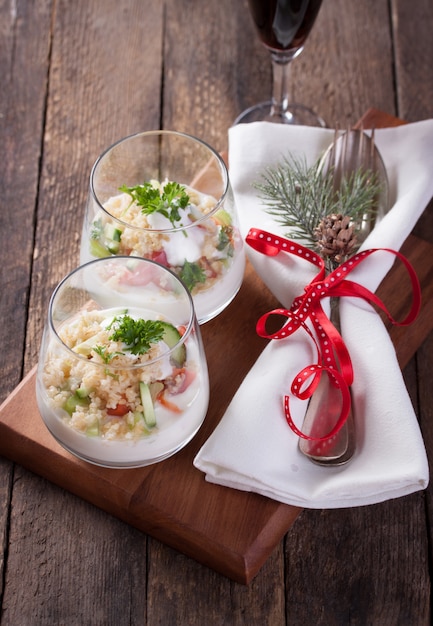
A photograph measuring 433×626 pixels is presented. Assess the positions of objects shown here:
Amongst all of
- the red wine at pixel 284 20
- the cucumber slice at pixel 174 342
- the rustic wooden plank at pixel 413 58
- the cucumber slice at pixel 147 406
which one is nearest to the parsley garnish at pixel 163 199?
the cucumber slice at pixel 174 342

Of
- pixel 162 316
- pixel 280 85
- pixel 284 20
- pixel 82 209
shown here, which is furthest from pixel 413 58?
pixel 162 316

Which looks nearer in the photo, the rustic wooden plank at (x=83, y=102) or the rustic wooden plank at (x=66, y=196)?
the rustic wooden plank at (x=66, y=196)

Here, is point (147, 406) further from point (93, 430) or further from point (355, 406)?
point (355, 406)

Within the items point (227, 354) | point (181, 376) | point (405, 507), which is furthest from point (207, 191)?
point (405, 507)

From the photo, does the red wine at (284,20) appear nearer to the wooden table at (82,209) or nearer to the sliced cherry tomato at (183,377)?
the wooden table at (82,209)

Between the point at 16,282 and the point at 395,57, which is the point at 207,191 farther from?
the point at 395,57

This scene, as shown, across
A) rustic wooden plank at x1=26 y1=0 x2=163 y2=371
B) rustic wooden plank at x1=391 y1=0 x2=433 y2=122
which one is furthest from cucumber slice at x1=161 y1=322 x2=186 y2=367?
rustic wooden plank at x1=391 y1=0 x2=433 y2=122

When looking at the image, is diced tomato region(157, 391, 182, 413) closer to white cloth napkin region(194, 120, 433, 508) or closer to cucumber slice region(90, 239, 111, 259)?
white cloth napkin region(194, 120, 433, 508)
